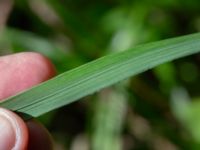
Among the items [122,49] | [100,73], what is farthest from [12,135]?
[122,49]

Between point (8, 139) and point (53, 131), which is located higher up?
point (8, 139)

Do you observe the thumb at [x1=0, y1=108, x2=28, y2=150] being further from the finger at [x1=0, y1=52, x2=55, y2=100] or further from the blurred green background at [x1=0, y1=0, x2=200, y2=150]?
the blurred green background at [x1=0, y1=0, x2=200, y2=150]

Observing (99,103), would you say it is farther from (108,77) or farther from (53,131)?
(108,77)

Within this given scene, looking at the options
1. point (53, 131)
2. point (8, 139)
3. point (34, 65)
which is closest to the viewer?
point (8, 139)

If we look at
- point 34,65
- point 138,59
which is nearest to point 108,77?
point 138,59

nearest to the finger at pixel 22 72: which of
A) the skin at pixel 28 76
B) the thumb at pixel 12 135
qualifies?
the skin at pixel 28 76

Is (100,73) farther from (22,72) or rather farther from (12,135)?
(22,72)
